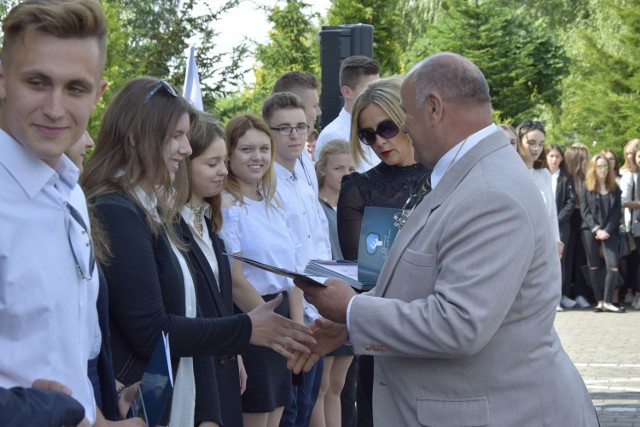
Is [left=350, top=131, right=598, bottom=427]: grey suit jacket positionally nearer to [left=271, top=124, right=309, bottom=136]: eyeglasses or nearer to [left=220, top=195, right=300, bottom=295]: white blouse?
[left=220, top=195, right=300, bottom=295]: white blouse

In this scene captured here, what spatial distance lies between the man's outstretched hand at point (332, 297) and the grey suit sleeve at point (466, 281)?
0.24 meters

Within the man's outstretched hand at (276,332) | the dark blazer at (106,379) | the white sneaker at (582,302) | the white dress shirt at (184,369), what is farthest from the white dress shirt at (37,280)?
the white sneaker at (582,302)

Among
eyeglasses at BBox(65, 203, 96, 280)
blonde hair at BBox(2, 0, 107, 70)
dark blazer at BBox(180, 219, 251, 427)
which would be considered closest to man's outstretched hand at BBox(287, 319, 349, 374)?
dark blazer at BBox(180, 219, 251, 427)

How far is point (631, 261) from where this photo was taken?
57.1ft

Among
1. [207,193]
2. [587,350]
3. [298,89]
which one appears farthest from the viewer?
[587,350]

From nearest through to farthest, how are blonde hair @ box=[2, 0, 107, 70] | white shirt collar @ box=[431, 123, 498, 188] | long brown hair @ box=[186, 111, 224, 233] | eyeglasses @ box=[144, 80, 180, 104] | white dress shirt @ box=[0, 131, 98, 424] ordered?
white dress shirt @ box=[0, 131, 98, 424], blonde hair @ box=[2, 0, 107, 70], white shirt collar @ box=[431, 123, 498, 188], eyeglasses @ box=[144, 80, 180, 104], long brown hair @ box=[186, 111, 224, 233]

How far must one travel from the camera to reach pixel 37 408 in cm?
230

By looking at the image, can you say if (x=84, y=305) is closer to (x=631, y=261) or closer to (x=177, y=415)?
(x=177, y=415)

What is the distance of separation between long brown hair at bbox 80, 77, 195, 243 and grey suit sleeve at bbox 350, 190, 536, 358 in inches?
45.0

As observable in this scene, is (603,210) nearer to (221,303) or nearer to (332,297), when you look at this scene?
(221,303)

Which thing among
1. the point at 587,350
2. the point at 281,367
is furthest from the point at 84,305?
the point at 587,350

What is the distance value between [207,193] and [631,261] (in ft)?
43.4

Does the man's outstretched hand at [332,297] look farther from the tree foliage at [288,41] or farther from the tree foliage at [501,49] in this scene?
the tree foliage at [501,49]

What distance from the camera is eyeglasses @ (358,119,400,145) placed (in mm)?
5574
